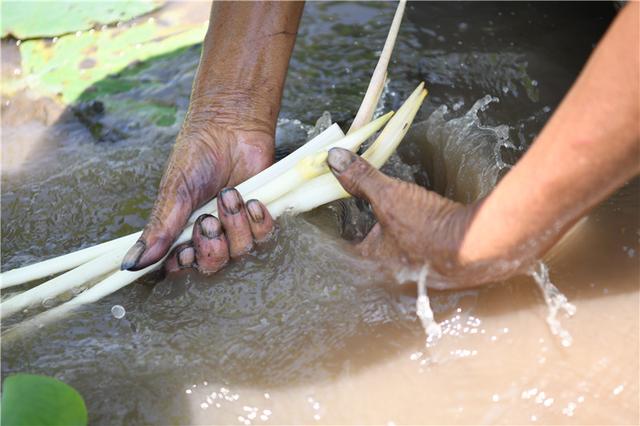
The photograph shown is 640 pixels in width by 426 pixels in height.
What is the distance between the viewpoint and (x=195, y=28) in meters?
3.30

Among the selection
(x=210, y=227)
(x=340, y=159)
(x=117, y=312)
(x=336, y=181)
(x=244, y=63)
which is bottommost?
(x=117, y=312)

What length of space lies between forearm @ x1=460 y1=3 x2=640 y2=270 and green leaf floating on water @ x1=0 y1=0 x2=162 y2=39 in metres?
2.31

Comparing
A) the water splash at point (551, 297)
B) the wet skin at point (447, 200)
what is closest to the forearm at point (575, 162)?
the wet skin at point (447, 200)

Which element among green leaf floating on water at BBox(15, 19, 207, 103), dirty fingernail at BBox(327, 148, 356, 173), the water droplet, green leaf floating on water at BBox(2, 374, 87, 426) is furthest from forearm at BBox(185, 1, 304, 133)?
green leaf floating on water at BBox(2, 374, 87, 426)

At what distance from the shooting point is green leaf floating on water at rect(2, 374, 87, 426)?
1.34 meters

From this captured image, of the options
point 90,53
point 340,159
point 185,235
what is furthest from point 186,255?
point 90,53

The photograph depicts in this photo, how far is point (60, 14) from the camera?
332cm

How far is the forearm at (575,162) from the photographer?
4.53 feet

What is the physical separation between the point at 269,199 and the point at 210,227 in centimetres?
19

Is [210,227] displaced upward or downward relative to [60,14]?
downward

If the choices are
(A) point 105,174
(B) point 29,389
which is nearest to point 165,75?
(A) point 105,174

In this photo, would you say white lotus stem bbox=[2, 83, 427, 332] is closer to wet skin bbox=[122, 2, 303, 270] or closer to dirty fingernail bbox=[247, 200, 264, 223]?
dirty fingernail bbox=[247, 200, 264, 223]

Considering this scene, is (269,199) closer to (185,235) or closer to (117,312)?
(185,235)

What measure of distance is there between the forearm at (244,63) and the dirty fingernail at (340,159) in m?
0.53
